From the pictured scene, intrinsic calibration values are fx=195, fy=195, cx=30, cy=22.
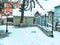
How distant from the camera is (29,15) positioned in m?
36.6

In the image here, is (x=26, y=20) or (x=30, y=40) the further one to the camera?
→ (x=26, y=20)

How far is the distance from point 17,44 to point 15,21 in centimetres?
2313

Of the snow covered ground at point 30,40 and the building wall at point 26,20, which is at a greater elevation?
the building wall at point 26,20

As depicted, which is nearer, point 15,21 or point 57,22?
point 57,22

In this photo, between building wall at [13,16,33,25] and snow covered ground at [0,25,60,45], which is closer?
snow covered ground at [0,25,60,45]

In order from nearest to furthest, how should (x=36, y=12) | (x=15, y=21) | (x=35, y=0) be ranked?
(x=35, y=0) < (x=15, y=21) < (x=36, y=12)

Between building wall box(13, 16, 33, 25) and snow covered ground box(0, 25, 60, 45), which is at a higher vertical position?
building wall box(13, 16, 33, 25)

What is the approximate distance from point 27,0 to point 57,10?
14.4m

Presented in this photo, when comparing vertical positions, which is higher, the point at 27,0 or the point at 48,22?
the point at 27,0

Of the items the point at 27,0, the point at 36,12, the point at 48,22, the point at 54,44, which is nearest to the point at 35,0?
the point at 27,0

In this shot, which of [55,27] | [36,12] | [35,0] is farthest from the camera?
[36,12]

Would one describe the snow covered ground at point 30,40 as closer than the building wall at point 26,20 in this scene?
Yes

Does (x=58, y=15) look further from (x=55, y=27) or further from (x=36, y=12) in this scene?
(x=36, y=12)

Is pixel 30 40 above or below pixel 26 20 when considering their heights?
below
